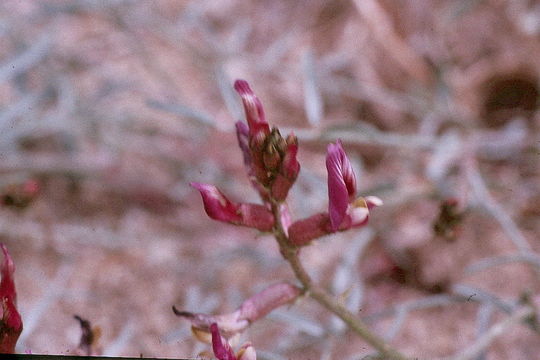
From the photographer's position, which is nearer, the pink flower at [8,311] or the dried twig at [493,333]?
the pink flower at [8,311]

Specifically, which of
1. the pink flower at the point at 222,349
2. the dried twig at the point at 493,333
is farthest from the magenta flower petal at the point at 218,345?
the dried twig at the point at 493,333

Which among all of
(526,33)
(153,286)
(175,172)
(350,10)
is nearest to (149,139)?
(175,172)

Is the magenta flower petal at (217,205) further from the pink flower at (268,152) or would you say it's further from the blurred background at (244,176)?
the blurred background at (244,176)

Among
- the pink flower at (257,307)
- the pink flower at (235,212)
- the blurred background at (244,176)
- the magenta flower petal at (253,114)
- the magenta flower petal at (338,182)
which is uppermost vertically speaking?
the magenta flower petal at (253,114)

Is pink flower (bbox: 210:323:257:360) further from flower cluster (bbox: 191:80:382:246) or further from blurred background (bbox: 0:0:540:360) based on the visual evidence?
blurred background (bbox: 0:0:540:360)

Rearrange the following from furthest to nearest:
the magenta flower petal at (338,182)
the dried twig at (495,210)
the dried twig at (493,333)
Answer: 1. the dried twig at (495,210)
2. the dried twig at (493,333)
3. the magenta flower petal at (338,182)

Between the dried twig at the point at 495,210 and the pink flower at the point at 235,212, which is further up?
the pink flower at the point at 235,212

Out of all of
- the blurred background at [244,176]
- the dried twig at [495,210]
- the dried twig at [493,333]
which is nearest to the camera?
the dried twig at [493,333]

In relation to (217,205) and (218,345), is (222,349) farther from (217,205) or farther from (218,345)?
(217,205)
